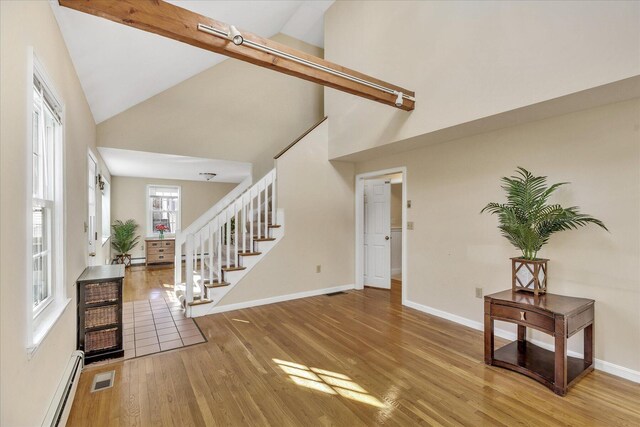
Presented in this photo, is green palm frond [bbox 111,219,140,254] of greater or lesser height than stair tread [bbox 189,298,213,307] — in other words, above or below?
above

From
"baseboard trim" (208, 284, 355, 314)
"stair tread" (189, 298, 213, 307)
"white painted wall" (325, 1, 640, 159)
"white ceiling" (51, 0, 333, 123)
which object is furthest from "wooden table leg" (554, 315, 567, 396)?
"white ceiling" (51, 0, 333, 123)

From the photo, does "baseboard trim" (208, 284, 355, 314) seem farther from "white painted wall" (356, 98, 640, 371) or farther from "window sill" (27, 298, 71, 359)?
"window sill" (27, 298, 71, 359)

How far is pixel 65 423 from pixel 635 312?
4179 mm

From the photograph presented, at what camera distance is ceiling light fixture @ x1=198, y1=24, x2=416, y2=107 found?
7.03 feet

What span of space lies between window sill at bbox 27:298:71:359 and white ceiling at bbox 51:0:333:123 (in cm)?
196

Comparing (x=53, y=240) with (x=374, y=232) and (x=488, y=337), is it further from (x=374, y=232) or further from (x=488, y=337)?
(x=374, y=232)

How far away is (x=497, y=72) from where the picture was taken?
9.02 feet

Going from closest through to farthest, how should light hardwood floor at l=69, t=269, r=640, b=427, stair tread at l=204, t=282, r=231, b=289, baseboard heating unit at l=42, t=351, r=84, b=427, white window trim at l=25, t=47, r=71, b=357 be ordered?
white window trim at l=25, t=47, r=71, b=357 < baseboard heating unit at l=42, t=351, r=84, b=427 < light hardwood floor at l=69, t=269, r=640, b=427 < stair tread at l=204, t=282, r=231, b=289

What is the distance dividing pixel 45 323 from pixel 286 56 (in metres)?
2.47

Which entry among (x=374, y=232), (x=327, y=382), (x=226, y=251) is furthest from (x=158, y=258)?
(x=327, y=382)

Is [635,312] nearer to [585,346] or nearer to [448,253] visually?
[585,346]

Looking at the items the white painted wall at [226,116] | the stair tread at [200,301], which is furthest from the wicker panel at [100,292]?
the white painted wall at [226,116]

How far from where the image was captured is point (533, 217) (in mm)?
A: 2725

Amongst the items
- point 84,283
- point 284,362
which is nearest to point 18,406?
point 84,283
